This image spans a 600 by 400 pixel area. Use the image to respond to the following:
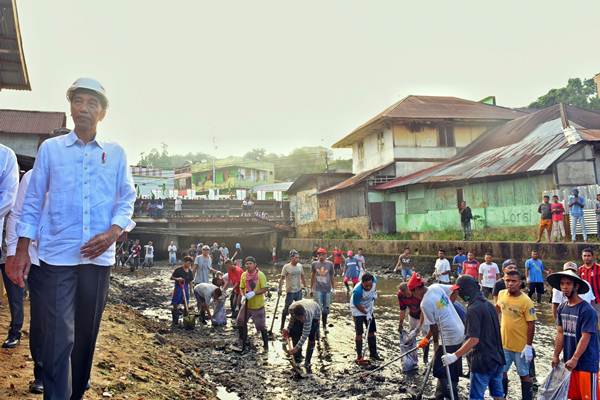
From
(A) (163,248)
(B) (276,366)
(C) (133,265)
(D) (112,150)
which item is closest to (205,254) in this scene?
(B) (276,366)

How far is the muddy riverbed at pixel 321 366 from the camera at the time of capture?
21.4 ft

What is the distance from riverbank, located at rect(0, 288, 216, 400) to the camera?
4.29 metres

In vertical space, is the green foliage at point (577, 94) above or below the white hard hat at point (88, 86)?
above

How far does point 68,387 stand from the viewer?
2.53 meters

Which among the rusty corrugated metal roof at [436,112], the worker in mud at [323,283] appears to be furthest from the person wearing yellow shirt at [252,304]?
the rusty corrugated metal roof at [436,112]

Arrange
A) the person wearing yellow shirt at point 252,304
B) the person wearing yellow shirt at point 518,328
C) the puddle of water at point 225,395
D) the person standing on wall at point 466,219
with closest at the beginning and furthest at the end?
the person wearing yellow shirt at point 518,328 → the puddle of water at point 225,395 → the person wearing yellow shirt at point 252,304 → the person standing on wall at point 466,219

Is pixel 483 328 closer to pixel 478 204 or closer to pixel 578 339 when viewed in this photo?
pixel 578 339

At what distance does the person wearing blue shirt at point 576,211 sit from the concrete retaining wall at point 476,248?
0.71 meters

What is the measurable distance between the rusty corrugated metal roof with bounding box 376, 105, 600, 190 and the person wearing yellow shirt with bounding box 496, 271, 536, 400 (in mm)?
13142

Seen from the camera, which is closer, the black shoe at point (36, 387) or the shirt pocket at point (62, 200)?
the shirt pocket at point (62, 200)

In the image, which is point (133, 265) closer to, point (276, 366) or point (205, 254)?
point (205, 254)

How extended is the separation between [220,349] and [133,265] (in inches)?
827

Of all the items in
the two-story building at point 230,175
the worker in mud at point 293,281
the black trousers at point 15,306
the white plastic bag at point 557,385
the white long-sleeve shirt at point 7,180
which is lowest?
the white plastic bag at point 557,385

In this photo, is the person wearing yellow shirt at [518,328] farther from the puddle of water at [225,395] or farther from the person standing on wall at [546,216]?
the person standing on wall at [546,216]
